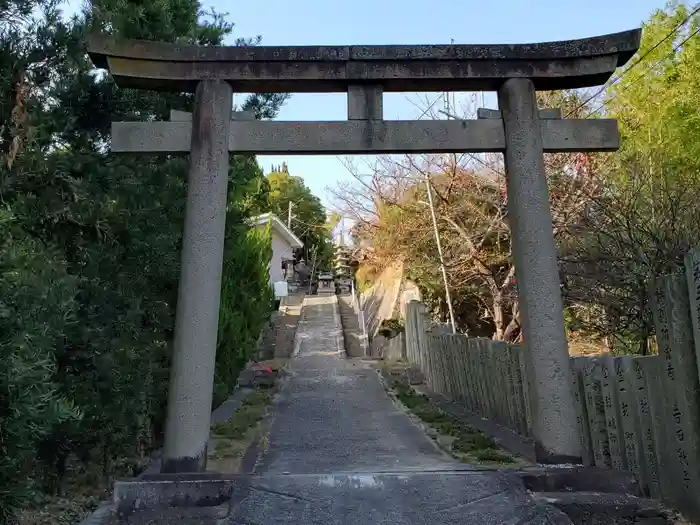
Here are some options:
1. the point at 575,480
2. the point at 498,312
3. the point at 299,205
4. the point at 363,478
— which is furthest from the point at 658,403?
the point at 299,205

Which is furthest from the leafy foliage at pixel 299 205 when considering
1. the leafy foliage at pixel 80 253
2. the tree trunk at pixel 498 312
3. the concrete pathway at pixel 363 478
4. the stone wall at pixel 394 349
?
the leafy foliage at pixel 80 253

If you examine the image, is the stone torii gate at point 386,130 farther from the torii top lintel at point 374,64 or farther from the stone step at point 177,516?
the stone step at point 177,516

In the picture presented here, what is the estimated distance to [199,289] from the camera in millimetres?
5742

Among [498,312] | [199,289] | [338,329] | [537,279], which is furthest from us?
[338,329]

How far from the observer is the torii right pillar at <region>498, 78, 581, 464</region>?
5727 mm

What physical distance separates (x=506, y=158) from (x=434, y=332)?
10.7m

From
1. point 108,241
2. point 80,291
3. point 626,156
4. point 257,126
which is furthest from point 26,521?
point 626,156

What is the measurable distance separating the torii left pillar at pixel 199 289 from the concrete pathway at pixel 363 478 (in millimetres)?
771

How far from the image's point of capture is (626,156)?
36.8 feet

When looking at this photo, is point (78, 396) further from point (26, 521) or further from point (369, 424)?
point (369, 424)

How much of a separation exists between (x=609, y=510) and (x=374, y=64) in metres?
4.60

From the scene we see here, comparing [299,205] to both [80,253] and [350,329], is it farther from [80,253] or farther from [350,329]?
[80,253]

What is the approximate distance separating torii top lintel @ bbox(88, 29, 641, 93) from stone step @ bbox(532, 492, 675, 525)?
13.2 feet

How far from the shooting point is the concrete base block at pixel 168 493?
16.7 ft
